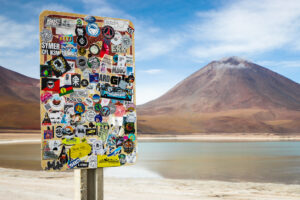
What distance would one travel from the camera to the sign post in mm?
2641

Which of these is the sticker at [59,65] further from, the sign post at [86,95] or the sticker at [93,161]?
the sticker at [93,161]

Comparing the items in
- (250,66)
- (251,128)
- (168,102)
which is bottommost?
(251,128)

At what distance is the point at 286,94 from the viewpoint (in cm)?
12150

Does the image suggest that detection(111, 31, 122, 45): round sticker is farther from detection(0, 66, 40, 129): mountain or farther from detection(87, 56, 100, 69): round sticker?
detection(0, 66, 40, 129): mountain

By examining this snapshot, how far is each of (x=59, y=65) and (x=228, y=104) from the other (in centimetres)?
11084

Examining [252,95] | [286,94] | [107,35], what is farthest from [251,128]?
[107,35]

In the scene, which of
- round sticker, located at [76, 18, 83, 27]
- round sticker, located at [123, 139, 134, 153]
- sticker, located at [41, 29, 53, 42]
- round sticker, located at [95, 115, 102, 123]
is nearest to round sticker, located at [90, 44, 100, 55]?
round sticker, located at [76, 18, 83, 27]

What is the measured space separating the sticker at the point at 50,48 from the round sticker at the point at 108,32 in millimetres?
434

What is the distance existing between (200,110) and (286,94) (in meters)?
40.7

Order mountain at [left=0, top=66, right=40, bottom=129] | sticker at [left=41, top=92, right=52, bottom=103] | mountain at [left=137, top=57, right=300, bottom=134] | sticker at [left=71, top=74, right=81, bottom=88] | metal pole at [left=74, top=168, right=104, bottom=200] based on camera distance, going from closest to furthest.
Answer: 1. sticker at [left=41, top=92, right=52, bottom=103]
2. sticker at [left=71, top=74, right=81, bottom=88]
3. metal pole at [left=74, top=168, right=104, bottom=200]
4. mountain at [left=0, top=66, right=40, bottom=129]
5. mountain at [left=137, top=57, right=300, bottom=134]

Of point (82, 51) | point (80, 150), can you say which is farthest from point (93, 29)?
point (80, 150)

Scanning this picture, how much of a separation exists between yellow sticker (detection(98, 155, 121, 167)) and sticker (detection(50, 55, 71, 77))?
81cm

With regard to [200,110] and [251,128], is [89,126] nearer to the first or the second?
[251,128]

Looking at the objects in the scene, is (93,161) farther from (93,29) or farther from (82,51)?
(93,29)
